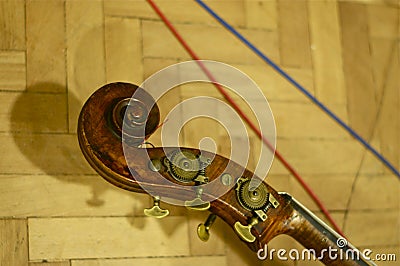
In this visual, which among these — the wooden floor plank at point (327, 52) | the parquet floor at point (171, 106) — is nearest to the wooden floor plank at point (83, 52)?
the parquet floor at point (171, 106)

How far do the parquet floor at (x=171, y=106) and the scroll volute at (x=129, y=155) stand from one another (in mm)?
305

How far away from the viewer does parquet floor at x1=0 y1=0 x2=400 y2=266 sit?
1.41 m

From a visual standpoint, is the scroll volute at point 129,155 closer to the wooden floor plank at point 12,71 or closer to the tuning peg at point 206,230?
the tuning peg at point 206,230

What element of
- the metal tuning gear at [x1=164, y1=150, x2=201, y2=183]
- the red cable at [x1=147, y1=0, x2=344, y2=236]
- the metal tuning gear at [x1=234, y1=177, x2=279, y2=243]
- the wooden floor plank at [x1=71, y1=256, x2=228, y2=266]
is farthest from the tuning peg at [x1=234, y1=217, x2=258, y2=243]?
the red cable at [x1=147, y1=0, x2=344, y2=236]

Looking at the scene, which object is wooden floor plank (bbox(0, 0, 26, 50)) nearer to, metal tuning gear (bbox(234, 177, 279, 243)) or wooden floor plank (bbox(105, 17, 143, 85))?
wooden floor plank (bbox(105, 17, 143, 85))

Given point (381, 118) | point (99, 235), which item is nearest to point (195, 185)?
point (99, 235)

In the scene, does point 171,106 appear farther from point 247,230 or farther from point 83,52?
point 247,230

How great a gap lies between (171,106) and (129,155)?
0.44 metres

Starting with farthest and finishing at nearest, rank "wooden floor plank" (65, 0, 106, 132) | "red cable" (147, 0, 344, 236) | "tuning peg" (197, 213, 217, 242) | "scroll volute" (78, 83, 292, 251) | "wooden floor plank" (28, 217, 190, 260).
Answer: "red cable" (147, 0, 344, 236)
"wooden floor plank" (65, 0, 106, 132)
"wooden floor plank" (28, 217, 190, 260)
"tuning peg" (197, 213, 217, 242)
"scroll volute" (78, 83, 292, 251)

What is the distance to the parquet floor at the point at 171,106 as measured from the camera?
4.63 ft

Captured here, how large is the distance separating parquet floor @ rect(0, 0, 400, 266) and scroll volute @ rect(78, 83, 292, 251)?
0.30 m

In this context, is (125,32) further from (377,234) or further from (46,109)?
(377,234)

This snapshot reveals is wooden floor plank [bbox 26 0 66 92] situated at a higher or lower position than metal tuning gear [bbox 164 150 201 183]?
higher

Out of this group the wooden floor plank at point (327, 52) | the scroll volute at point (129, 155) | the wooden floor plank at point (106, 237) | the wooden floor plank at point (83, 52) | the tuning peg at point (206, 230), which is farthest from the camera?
the wooden floor plank at point (327, 52)
